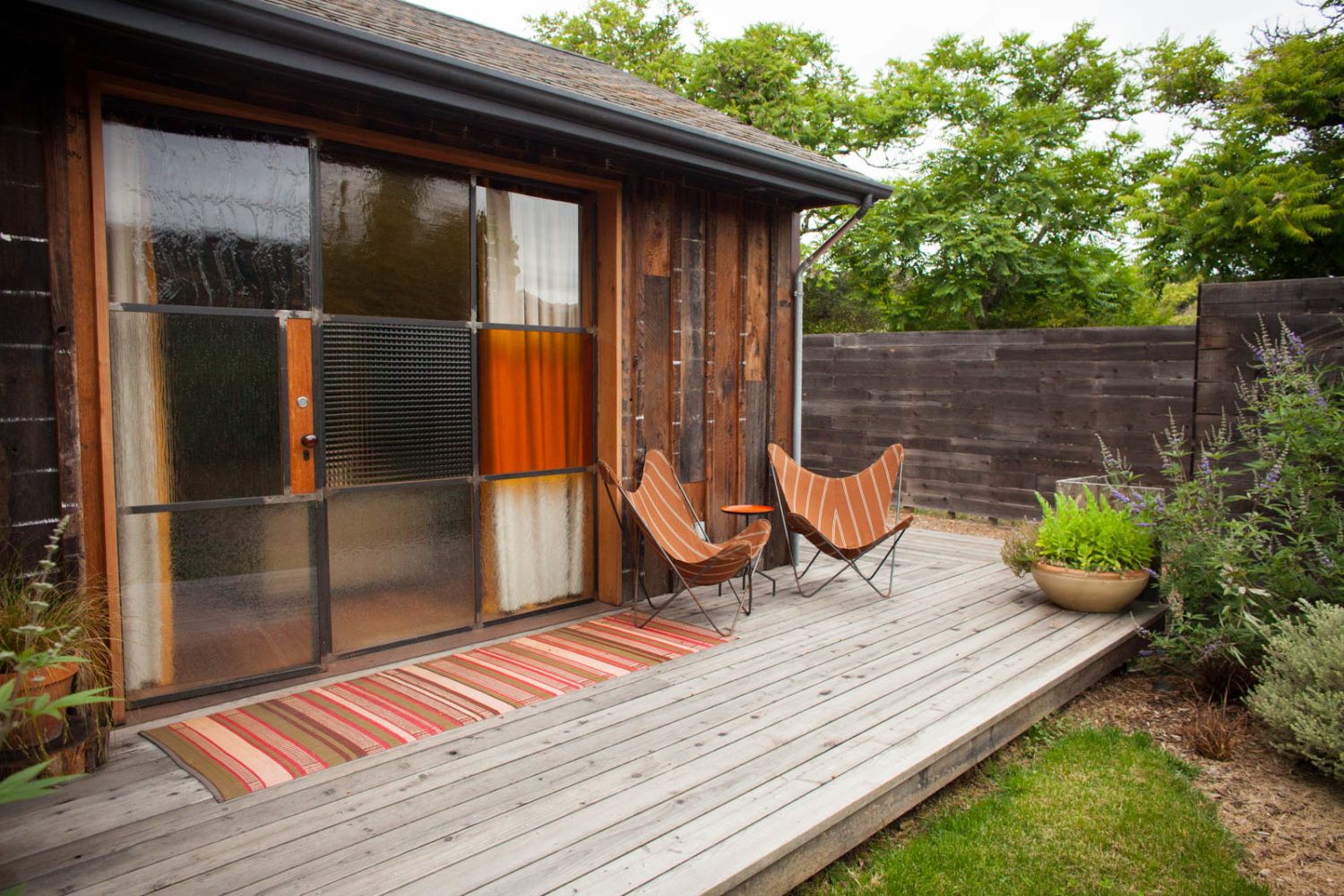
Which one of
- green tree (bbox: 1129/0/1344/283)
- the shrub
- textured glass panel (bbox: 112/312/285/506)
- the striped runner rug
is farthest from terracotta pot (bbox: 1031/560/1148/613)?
green tree (bbox: 1129/0/1344/283)

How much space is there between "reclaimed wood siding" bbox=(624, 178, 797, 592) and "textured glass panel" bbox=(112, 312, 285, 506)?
1840 millimetres

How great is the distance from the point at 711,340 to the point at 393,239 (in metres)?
1.94

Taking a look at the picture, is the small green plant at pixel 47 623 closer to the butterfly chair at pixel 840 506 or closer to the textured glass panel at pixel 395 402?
the textured glass panel at pixel 395 402

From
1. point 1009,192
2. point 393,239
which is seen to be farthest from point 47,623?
point 1009,192

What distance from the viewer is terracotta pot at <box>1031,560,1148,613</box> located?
422cm

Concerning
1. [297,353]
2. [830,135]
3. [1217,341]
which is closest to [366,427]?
[297,353]

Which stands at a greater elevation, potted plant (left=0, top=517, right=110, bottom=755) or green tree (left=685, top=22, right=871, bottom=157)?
green tree (left=685, top=22, right=871, bottom=157)

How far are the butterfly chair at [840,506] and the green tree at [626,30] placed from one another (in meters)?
18.4

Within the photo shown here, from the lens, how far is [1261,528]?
13.1ft

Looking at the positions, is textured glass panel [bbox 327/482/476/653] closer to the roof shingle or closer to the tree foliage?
the roof shingle

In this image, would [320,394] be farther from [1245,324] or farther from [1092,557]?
[1245,324]

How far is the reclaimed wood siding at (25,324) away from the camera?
256 centimetres

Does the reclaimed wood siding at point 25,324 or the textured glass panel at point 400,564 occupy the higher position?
the reclaimed wood siding at point 25,324

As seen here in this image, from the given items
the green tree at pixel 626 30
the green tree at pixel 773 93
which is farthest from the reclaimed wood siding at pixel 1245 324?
the green tree at pixel 626 30
